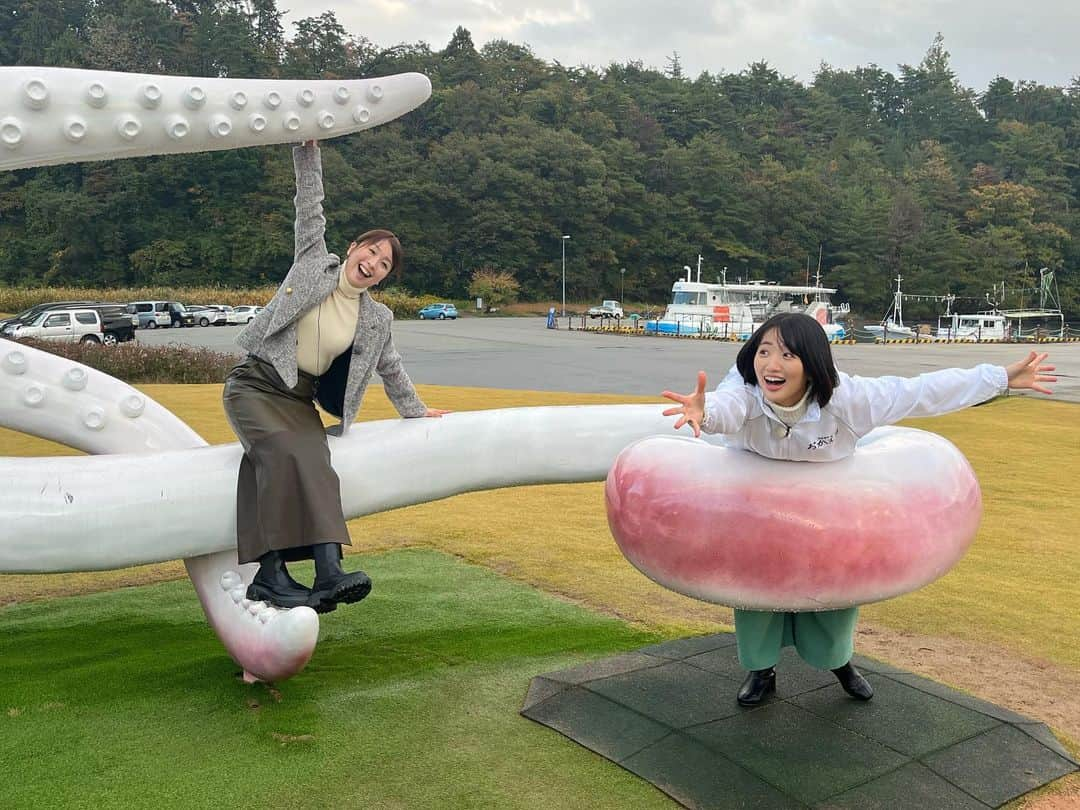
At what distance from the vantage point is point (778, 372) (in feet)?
8.45

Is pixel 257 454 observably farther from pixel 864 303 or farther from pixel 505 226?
pixel 864 303

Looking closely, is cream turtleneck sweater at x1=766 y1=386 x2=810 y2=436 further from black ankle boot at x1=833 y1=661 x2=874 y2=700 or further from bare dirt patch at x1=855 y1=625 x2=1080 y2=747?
bare dirt patch at x1=855 y1=625 x2=1080 y2=747

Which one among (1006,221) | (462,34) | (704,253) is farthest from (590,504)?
(462,34)

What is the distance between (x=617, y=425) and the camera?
3.66m

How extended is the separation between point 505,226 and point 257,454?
4965 centimetres

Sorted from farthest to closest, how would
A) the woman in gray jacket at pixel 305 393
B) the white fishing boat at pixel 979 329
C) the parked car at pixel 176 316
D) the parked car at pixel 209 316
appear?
1. the white fishing boat at pixel 979 329
2. the parked car at pixel 209 316
3. the parked car at pixel 176 316
4. the woman in gray jacket at pixel 305 393

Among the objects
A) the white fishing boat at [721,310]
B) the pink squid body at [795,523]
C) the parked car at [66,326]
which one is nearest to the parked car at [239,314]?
Answer: the parked car at [66,326]

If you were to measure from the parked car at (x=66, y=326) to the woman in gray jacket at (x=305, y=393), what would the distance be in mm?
19513

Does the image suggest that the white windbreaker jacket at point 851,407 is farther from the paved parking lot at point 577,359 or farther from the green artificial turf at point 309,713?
the paved parking lot at point 577,359

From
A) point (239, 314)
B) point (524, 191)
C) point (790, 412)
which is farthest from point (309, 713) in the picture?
point (524, 191)

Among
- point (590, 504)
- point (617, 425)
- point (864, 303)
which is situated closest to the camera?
point (617, 425)

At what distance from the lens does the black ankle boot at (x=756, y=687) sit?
326cm

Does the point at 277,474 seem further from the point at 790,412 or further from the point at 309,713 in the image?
the point at 790,412

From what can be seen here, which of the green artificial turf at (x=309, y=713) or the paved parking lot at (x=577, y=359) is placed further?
the paved parking lot at (x=577, y=359)
